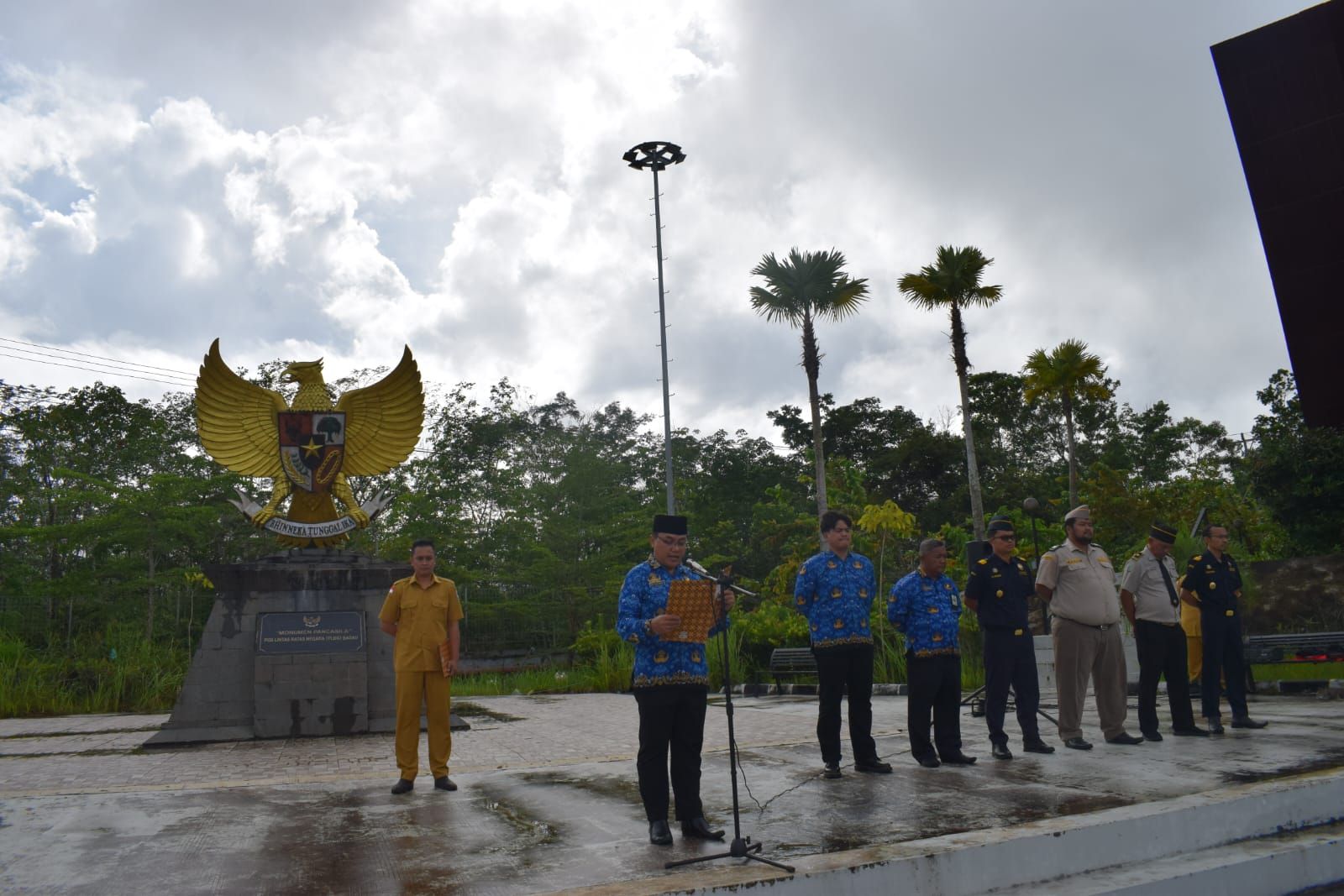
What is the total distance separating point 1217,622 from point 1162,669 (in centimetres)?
76

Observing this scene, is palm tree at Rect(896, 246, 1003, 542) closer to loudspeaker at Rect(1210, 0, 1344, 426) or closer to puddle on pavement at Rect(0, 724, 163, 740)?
loudspeaker at Rect(1210, 0, 1344, 426)

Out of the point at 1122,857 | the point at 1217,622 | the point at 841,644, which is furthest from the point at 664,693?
the point at 1217,622

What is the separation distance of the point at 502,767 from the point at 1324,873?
5.34 metres

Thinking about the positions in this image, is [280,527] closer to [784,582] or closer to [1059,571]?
[1059,571]

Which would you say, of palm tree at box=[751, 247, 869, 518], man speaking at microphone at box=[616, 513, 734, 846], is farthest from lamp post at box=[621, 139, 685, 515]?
man speaking at microphone at box=[616, 513, 734, 846]

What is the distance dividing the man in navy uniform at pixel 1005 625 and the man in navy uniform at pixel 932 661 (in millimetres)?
389

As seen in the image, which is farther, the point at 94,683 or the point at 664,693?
the point at 94,683

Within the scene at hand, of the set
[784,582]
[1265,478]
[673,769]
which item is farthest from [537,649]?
[673,769]

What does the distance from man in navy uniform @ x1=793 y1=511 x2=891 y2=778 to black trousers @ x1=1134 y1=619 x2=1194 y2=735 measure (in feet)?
8.17

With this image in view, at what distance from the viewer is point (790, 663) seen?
51.0 feet

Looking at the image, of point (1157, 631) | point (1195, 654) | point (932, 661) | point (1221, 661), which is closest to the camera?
point (932, 661)

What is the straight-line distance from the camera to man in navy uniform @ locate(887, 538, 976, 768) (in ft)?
22.3

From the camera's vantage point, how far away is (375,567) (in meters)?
11.4

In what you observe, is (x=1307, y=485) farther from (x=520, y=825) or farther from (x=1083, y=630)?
(x=520, y=825)
